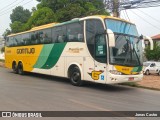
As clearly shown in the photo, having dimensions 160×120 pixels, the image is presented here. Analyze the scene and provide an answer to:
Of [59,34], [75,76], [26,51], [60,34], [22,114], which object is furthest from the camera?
[26,51]

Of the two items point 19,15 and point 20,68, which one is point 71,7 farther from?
point 19,15

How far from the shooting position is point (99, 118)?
306 inches

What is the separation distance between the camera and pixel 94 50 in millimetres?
13891

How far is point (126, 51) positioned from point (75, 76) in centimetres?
324

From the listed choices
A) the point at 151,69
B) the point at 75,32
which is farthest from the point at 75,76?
the point at 151,69

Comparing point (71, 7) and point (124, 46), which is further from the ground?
point (71, 7)

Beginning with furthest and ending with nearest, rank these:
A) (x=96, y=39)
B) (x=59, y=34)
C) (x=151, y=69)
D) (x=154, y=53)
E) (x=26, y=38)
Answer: (x=154, y=53) < (x=151, y=69) < (x=26, y=38) < (x=59, y=34) < (x=96, y=39)


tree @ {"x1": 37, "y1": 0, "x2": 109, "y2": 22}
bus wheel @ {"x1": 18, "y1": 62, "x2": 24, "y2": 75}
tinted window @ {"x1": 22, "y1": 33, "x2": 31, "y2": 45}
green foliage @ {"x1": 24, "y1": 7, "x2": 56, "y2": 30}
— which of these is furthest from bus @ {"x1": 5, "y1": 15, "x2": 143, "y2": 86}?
green foliage @ {"x1": 24, "y1": 7, "x2": 56, "y2": 30}

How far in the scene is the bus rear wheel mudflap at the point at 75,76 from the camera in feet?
49.0

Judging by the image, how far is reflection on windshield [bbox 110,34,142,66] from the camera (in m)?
13.1

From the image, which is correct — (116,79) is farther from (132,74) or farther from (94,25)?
(94,25)

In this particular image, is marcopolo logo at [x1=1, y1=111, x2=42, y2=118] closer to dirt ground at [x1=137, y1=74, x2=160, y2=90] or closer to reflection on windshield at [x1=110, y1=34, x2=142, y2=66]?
reflection on windshield at [x1=110, y1=34, x2=142, y2=66]

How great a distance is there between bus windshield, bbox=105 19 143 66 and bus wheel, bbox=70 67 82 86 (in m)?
2.57

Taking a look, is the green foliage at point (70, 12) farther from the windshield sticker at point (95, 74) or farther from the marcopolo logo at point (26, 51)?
the windshield sticker at point (95, 74)
